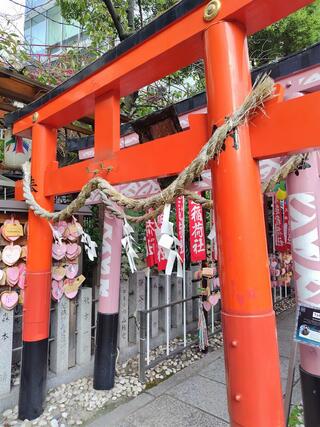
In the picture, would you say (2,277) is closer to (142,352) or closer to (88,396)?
(88,396)

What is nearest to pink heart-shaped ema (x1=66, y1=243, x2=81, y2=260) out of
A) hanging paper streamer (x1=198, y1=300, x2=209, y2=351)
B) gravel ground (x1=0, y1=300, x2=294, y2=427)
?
gravel ground (x1=0, y1=300, x2=294, y2=427)

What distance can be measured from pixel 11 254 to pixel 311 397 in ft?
9.86

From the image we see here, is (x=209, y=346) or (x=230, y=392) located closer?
(x=230, y=392)

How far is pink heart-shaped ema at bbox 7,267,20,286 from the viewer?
3.29m

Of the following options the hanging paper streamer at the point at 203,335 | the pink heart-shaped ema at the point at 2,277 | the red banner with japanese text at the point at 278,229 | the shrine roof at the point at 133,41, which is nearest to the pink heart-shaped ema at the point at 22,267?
the pink heart-shaped ema at the point at 2,277

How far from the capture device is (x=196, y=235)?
15.1ft

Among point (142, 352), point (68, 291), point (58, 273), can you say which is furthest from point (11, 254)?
point (142, 352)

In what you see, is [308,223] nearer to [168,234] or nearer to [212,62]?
[168,234]

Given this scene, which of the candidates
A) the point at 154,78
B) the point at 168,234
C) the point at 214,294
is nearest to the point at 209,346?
the point at 214,294

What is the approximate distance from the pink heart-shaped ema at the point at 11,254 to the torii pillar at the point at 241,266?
250 centimetres

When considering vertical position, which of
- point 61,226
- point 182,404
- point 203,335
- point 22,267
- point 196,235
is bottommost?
point 182,404

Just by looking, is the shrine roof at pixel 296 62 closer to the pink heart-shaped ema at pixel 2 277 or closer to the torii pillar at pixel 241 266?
the torii pillar at pixel 241 266

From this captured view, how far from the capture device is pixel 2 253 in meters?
3.28

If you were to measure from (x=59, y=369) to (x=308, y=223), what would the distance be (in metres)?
3.16
